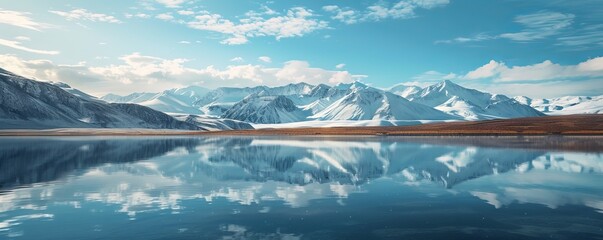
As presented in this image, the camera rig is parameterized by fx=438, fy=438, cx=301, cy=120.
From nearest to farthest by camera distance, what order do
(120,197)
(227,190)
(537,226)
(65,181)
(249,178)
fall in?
(537,226)
(120,197)
(227,190)
(65,181)
(249,178)

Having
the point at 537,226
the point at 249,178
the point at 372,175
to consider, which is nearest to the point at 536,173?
the point at 372,175

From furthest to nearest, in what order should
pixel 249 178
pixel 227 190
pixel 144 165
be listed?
pixel 144 165
pixel 249 178
pixel 227 190

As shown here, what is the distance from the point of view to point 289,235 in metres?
17.0

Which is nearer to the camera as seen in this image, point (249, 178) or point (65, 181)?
point (65, 181)

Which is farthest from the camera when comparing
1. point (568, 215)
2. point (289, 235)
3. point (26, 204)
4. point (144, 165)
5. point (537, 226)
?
point (144, 165)

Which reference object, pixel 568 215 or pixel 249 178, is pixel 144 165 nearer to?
pixel 249 178

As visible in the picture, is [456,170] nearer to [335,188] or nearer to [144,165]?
[335,188]

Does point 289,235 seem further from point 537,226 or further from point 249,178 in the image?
point 249,178

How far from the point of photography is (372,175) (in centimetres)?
3622

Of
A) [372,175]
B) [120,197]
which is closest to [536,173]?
[372,175]

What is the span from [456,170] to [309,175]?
531 inches

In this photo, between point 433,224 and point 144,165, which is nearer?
point 433,224

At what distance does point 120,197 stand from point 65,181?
9198 millimetres

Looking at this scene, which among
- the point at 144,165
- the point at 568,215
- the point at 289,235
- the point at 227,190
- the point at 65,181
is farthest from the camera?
the point at 144,165
